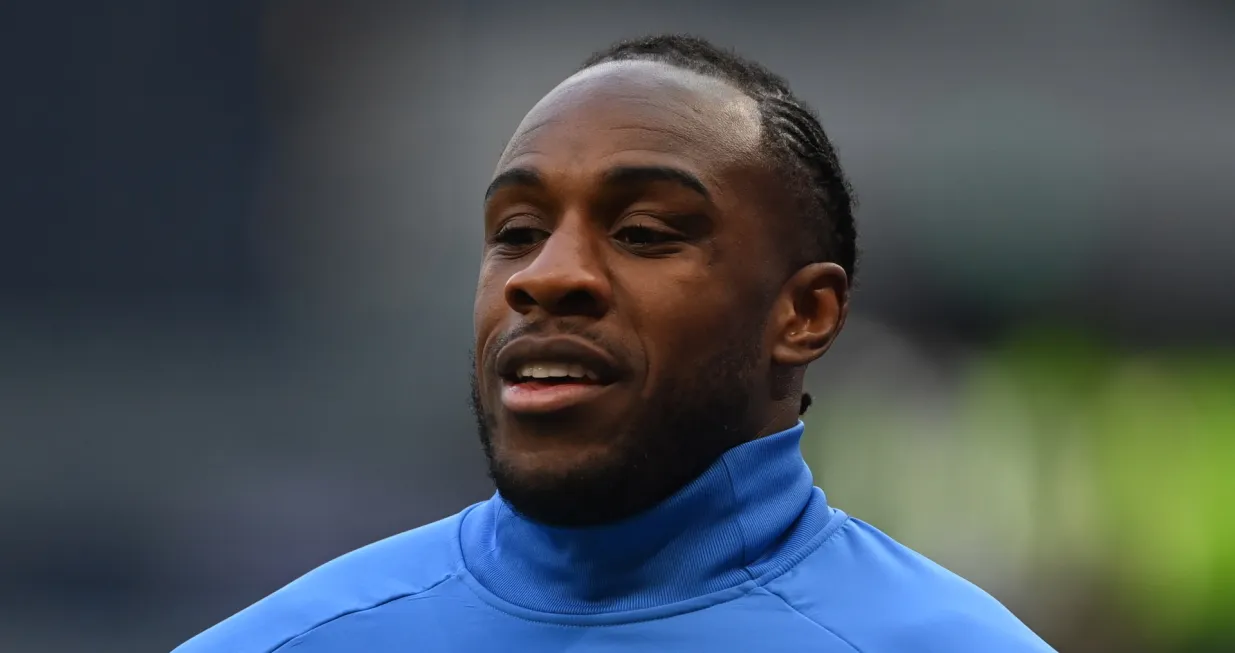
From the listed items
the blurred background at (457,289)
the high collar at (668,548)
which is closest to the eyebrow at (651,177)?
the high collar at (668,548)

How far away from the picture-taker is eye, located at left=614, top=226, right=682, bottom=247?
78.7 inches

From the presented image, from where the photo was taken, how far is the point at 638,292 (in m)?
1.96

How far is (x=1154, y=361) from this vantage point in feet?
20.9

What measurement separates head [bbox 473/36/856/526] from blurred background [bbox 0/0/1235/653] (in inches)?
147

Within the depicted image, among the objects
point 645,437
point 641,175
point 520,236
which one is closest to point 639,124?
point 641,175

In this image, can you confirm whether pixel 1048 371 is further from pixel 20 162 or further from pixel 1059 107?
pixel 20 162

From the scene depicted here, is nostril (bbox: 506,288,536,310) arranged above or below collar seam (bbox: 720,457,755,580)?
above

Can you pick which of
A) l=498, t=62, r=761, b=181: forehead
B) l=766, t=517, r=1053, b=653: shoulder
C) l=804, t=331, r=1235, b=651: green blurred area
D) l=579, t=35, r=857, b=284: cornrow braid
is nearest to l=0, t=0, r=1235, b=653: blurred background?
l=804, t=331, r=1235, b=651: green blurred area

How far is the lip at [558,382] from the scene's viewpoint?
192 centimetres

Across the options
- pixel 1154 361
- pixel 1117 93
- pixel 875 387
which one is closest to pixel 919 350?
pixel 875 387

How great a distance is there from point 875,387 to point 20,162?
4073 mm

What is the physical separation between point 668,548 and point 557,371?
0.96 ft

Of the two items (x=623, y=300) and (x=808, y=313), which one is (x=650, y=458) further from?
(x=808, y=313)

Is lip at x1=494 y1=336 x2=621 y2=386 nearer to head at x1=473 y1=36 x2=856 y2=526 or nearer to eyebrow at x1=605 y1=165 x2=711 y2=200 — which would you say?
head at x1=473 y1=36 x2=856 y2=526
